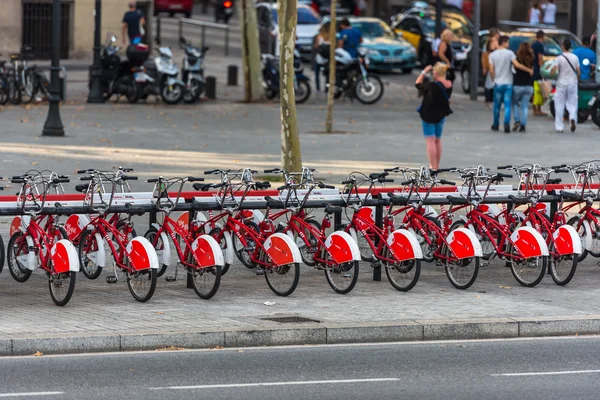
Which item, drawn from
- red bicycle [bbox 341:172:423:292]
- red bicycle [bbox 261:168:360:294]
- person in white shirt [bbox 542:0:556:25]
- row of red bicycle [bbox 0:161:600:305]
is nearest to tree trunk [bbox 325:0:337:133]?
row of red bicycle [bbox 0:161:600:305]

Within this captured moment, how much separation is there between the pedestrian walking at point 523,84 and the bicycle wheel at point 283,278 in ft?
46.8

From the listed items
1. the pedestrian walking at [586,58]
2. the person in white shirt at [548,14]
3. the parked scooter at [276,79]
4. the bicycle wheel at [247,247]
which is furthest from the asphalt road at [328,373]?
the person in white shirt at [548,14]

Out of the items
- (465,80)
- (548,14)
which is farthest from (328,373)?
(548,14)

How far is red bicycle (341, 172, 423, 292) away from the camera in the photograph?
37.6ft

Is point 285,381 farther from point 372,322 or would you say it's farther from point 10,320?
point 10,320

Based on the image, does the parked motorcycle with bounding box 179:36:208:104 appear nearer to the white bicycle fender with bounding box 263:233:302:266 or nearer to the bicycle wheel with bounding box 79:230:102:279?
the bicycle wheel with bounding box 79:230:102:279

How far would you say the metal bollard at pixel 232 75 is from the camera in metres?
33.4

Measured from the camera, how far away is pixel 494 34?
85.7 feet

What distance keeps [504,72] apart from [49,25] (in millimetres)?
17408

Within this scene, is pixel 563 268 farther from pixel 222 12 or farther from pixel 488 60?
pixel 222 12

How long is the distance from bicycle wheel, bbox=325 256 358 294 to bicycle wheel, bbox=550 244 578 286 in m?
1.94

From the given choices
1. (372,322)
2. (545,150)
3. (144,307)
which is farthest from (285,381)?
(545,150)

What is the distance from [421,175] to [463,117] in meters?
16.3

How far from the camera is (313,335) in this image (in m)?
9.83
